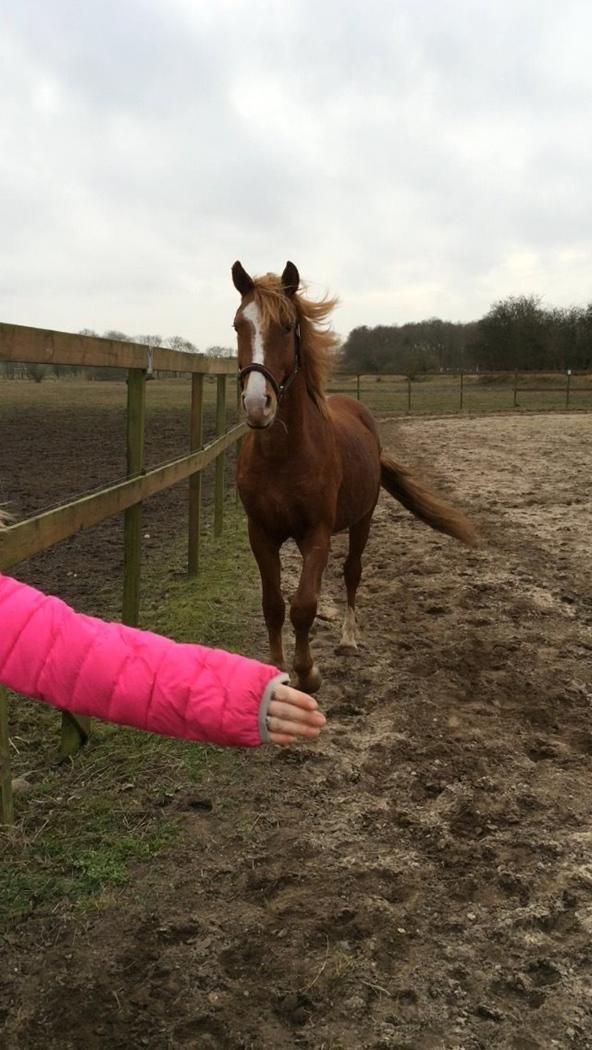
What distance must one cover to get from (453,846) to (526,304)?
4470cm

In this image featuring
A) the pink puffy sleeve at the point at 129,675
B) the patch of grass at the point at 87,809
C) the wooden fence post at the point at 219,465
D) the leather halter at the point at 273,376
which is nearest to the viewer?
the pink puffy sleeve at the point at 129,675

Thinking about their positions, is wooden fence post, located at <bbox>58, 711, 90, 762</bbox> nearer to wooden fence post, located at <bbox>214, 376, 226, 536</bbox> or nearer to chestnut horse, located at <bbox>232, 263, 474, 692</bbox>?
chestnut horse, located at <bbox>232, 263, 474, 692</bbox>

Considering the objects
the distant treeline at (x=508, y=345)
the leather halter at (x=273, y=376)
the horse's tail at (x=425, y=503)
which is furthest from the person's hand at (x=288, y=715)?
the distant treeline at (x=508, y=345)

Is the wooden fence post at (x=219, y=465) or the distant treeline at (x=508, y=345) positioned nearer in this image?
the wooden fence post at (x=219, y=465)

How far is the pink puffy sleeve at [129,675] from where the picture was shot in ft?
4.36

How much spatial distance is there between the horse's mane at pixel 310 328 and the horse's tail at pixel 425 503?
1.74m

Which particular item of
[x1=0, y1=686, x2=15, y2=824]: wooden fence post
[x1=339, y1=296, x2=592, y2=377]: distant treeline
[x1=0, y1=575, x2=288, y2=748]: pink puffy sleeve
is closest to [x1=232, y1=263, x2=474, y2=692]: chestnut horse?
[x1=0, y1=686, x2=15, y2=824]: wooden fence post

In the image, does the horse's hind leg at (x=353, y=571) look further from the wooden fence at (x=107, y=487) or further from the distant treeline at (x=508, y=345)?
the distant treeline at (x=508, y=345)

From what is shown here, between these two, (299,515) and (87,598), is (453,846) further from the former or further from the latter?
(87,598)

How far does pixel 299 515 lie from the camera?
3.71 m

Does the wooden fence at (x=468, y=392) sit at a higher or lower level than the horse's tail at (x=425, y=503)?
higher

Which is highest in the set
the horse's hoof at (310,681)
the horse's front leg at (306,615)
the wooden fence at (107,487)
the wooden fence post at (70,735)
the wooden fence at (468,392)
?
the wooden fence at (468,392)

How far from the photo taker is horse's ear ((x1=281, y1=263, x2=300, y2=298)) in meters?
3.62

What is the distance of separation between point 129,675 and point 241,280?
102 inches
